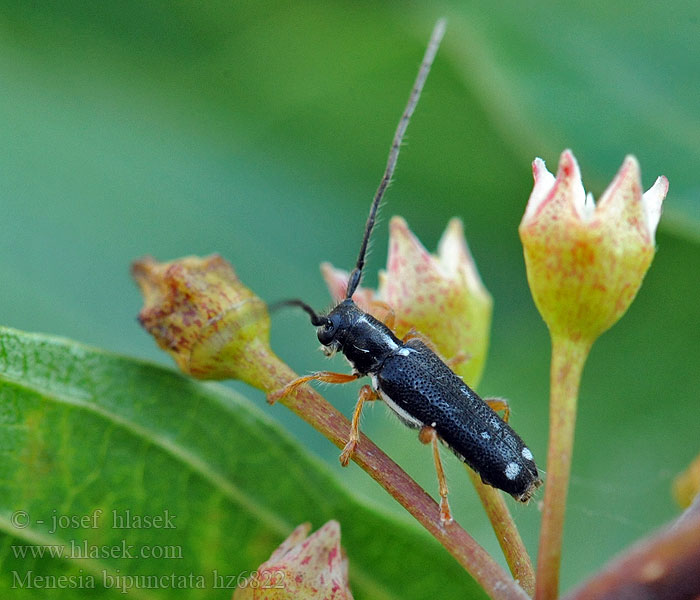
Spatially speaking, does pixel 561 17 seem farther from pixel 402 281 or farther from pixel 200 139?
pixel 402 281

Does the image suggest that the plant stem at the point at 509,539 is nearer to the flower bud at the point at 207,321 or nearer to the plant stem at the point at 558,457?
the plant stem at the point at 558,457

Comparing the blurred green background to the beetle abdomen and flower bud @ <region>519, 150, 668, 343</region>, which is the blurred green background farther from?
flower bud @ <region>519, 150, 668, 343</region>

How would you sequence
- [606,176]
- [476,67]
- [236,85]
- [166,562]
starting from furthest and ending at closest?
[236,85]
[476,67]
[606,176]
[166,562]

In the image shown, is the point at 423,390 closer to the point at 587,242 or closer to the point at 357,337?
the point at 357,337

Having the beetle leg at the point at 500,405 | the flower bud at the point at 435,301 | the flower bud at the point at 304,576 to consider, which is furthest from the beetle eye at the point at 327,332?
the flower bud at the point at 304,576


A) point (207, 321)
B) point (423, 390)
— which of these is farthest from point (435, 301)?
point (207, 321)

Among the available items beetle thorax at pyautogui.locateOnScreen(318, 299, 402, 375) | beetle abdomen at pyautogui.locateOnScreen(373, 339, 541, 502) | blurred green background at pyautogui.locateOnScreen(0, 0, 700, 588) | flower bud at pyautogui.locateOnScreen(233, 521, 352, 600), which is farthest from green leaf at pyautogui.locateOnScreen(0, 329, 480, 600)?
blurred green background at pyautogui.locateOnScreen(0, 0, 700, 588)

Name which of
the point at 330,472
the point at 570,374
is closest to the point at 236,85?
the point at 330,472
